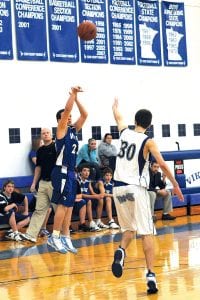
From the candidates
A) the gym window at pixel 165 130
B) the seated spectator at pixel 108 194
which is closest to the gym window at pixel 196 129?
the gym window at pixel 165 130

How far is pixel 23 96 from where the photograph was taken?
48.4ft

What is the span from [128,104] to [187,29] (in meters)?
2.69

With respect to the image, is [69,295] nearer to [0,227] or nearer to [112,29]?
A: [0,227]

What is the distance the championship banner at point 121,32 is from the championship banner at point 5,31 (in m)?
2.70

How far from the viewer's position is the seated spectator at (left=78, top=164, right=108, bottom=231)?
13.2 m

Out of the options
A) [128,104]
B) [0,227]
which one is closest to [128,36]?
[128,104]

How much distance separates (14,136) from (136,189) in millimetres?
7702

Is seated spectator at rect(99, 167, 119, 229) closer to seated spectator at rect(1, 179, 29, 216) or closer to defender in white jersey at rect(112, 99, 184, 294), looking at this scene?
seated spectator at rect(1, 179, 29, 216)

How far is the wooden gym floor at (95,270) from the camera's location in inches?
277

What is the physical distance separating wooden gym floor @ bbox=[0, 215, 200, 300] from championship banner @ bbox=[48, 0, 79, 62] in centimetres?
484

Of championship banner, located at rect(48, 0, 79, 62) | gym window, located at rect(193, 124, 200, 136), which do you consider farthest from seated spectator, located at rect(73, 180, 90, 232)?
gym window, located at rect(193, 124, 200, 136)

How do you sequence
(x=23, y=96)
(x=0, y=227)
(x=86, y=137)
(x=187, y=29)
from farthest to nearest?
1. (x=187, y=29)
2. (x=86, y=137)
3. (x=23, y=96)
4. (x=0, y=227)

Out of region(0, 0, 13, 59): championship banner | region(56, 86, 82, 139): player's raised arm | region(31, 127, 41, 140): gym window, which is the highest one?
region(0, 0, 13, 59): championship banner

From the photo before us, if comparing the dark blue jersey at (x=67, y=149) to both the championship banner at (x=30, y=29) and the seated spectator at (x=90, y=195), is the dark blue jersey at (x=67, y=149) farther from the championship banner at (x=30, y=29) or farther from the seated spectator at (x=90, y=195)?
the championship banner at (x=30, y=29)
